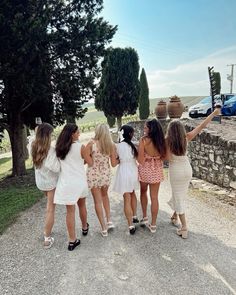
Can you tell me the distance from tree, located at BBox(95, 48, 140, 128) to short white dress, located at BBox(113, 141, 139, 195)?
58.3 ft

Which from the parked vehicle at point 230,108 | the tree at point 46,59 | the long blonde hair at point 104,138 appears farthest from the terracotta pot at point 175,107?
the long blonde hair at point 104,138

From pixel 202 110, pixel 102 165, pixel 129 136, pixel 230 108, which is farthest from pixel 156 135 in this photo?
pixel 202 110

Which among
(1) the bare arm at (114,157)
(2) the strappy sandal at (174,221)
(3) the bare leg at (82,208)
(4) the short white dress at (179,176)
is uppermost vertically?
(1) the bare arm at (114,157)

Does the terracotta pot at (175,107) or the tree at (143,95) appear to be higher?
the tree at (143,95)

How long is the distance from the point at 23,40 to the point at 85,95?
11.8 ft

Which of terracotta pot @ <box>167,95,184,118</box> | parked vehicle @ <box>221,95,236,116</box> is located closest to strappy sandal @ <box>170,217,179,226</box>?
terracotta pot @ <box>167,95,184,118</box>

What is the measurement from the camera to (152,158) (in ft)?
14.7

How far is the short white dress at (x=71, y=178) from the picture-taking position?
160 inches

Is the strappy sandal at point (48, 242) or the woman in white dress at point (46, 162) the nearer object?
the woman in white dress at point (46, 162)

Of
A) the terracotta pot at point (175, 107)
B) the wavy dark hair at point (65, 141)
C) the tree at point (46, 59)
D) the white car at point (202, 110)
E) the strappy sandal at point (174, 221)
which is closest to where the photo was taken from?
the wavy dark hair at point (65, 141)

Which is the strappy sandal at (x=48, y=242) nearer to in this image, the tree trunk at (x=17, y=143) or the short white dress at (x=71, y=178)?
the short white dress at (x=71, y=178)

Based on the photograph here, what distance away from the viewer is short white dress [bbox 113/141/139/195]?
4445mm

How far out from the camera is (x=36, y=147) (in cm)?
415

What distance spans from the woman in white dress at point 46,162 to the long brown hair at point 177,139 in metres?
1.74
